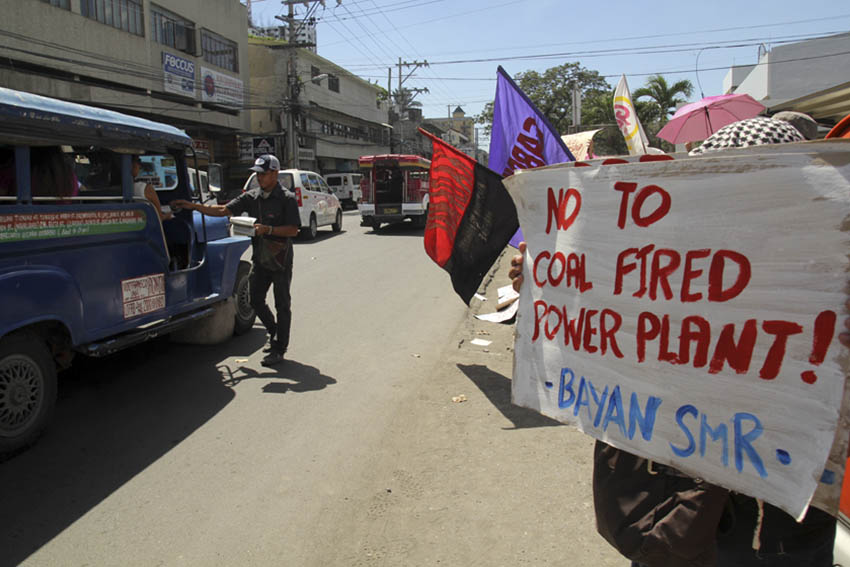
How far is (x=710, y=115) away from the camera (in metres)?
8.59

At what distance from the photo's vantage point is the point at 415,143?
72688 mm

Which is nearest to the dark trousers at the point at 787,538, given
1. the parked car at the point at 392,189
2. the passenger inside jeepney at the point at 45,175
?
the passenger inside jeepney at the point at 45,175

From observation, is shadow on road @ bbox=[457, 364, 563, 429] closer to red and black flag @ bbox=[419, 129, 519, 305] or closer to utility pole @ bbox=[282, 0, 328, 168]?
red and black flag @ bbox=[419, 129, 519, 305]

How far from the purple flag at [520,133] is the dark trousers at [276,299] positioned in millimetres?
2722

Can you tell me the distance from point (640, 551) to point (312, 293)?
7.96 m

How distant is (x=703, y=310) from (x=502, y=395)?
358 centimetres

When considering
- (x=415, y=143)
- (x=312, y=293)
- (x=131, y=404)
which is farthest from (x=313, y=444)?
(x=415, y=143)

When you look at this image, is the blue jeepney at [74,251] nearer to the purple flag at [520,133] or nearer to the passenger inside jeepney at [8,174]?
the passenger inside jeepney at [8,174]

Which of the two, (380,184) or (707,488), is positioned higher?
(380,184)

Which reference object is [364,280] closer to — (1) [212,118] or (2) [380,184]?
(2) [380,184]

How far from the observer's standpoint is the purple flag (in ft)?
13.6

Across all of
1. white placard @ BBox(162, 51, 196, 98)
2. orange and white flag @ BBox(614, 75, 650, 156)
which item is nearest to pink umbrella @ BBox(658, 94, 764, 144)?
orange and white flag @ BBox(614, 75, 650, 156)

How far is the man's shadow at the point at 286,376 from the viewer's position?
5.31 meters

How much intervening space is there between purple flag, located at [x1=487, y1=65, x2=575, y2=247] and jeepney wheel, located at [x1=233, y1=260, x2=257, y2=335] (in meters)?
3.77
